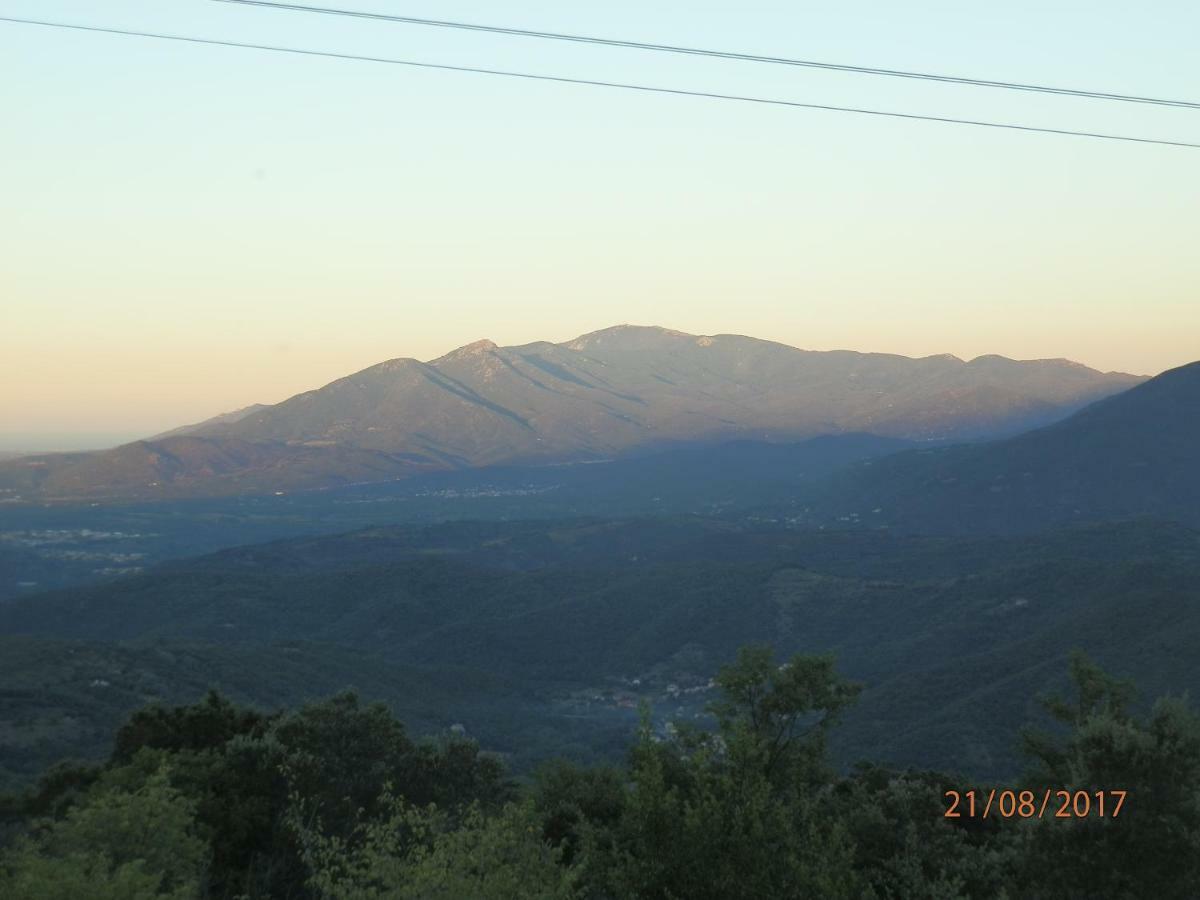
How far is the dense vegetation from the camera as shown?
1461 cm

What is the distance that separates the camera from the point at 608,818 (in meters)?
30.0

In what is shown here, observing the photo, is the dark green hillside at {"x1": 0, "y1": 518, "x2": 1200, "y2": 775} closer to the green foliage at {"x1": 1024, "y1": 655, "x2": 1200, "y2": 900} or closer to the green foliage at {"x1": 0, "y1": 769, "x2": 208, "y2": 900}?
the green foliage at {"x1": 1024, "y1": 655, "x2": 1200, "y2": 900}


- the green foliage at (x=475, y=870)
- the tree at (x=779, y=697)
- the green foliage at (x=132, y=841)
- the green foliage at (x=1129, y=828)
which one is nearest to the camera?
the green foliage at (x=475, y=870)

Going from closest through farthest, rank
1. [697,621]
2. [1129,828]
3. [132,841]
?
1. [1129,828]
2. [132,841]
3. [697,621]

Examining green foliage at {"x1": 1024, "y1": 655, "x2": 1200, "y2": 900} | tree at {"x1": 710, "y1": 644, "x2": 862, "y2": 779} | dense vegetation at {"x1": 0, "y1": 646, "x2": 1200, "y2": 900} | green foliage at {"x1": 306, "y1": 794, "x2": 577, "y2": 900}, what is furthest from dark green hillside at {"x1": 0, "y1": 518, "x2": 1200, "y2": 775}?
green foliage at {"x1": 306, "y1": 794, "x2": 577, "y2": 900}

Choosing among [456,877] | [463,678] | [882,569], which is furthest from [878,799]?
[882,569]

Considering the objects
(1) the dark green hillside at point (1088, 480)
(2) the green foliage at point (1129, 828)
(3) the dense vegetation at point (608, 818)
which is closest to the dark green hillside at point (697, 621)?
(3) the dense vegetation at point (608, 818)

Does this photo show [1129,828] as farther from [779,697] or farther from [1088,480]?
[1088,480]

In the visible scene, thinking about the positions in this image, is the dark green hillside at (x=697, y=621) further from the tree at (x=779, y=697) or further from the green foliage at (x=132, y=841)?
the green foliage at (x=132, y=841)

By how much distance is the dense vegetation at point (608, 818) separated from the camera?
14.6 metres

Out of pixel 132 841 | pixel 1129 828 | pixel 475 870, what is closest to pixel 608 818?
pixel 132 841

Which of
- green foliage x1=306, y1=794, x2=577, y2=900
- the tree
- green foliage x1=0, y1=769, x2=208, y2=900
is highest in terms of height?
green foliage x1=306, y1=794, x2=577, y2=900

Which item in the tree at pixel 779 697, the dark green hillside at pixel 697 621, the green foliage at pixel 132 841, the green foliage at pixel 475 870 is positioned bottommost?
the dark green hillside at pixel 697 621

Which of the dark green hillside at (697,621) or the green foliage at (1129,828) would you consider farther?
the dark green hillside at (697,621)
